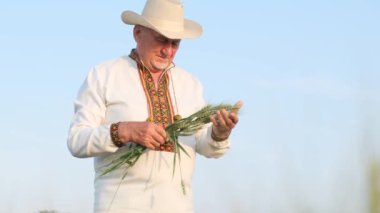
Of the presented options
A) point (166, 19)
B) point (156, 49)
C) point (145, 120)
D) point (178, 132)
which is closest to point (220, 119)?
point (178, 132)

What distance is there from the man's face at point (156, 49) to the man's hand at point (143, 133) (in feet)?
1.59

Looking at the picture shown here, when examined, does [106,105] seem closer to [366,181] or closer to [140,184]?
[140,184]

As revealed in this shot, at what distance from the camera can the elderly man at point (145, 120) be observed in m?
3.16

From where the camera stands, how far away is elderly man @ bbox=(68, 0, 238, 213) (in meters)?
3.16

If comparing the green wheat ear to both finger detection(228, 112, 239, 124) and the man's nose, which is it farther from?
the man's nose

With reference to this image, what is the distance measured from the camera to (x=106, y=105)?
3.39 metres

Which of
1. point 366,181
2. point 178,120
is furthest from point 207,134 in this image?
point 366,181

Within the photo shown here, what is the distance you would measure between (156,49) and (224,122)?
0.61 metres

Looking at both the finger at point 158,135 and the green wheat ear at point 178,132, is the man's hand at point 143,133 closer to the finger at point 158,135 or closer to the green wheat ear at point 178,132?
the finger at point 158,135

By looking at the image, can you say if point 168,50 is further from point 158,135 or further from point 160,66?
point 158,135

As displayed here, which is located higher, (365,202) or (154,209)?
(365,202)

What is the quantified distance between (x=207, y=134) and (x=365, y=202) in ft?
7.50

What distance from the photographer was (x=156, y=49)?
3.42 m

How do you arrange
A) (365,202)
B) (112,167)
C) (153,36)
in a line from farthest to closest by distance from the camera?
(153,36), (112,167), (365,202)
